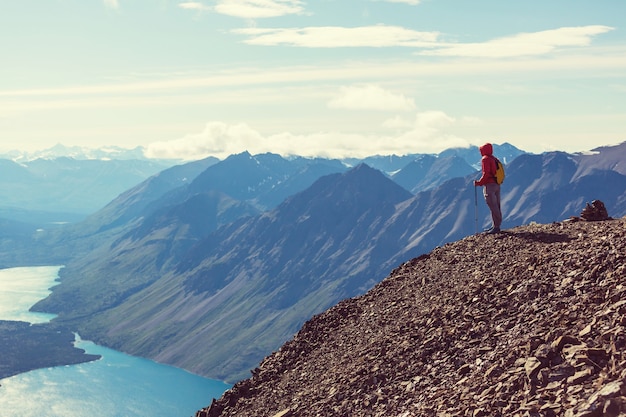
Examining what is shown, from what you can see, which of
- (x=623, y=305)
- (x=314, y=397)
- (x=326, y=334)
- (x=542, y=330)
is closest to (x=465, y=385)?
(x=542, y=330)

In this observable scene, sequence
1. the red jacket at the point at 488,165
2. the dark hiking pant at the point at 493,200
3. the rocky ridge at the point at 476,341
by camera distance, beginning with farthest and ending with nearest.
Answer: the dark hiking pant at the point at 493,200, the red jacket at the point at 488,165, the rocky ridge at the point at 476,341

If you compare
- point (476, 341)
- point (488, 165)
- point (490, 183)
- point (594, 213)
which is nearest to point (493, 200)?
point (490, 183)

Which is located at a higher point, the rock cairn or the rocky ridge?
the rock cairn

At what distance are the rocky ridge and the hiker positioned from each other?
1.51 meters

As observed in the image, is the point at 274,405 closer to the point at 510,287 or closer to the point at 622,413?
the point at 510,287

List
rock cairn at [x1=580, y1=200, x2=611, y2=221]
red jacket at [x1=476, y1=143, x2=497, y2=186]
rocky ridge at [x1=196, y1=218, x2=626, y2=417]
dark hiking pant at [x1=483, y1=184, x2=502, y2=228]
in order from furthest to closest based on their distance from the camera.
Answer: rock cairn at [x1=580, y1=200, x2=611, y2=221] → dark hiking pant at [x1=483, y1=184, x2=502, y2=228] → red jacket at [x1=476, y1=143, x2=497, y2=186] → rocky ridge at [x1=196, y1=218, x2=626, y2=417]

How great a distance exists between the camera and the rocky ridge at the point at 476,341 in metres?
21.9

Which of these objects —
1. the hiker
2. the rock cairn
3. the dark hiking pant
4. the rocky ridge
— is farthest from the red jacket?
the rock cairn

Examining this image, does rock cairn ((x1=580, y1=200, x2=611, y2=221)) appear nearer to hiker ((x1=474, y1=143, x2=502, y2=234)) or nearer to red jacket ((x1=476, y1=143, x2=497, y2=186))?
hiker ((x1=474, y1=143, x2=502, y2=234))

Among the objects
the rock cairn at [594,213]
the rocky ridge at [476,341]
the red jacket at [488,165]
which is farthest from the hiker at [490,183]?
the rock cairn at [594,213]

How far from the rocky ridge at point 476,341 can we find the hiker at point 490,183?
1.51 metres

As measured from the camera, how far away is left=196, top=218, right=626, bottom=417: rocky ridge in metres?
21.9

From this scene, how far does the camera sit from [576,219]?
141 ft

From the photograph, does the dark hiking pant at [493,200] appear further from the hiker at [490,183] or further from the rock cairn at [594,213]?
the rock cairn at [594,213]
